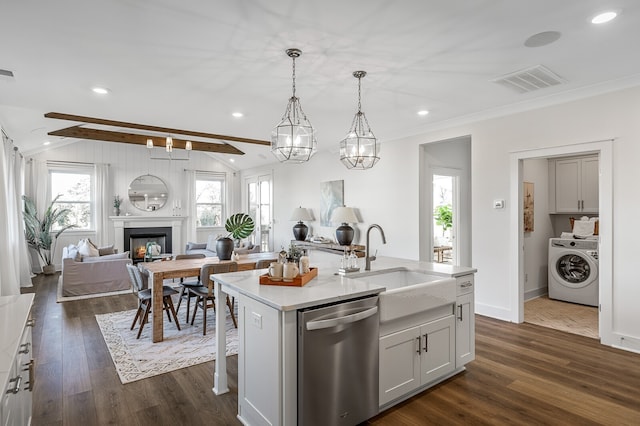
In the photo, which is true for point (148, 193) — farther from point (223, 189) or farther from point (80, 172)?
point (223, 189)

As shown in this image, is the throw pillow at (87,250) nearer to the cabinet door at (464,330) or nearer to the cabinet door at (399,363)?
the cabinet door at (399,363)

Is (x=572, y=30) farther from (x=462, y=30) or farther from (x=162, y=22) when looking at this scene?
(x=162, y=22)

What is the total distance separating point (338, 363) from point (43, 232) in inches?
315

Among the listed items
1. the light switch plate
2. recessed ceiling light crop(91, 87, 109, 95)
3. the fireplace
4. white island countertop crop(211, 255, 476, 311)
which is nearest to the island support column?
white island countertop crop(211, 255, 476, 311)

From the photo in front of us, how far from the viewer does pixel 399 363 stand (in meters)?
2.44

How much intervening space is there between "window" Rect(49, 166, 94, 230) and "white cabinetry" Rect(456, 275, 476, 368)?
8607 mm

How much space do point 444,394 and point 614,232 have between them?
2.49m

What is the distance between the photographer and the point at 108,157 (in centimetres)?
855

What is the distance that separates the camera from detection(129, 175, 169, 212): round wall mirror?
8.86 m

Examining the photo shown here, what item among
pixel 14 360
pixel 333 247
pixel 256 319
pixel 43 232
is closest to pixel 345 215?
pixel 333 247

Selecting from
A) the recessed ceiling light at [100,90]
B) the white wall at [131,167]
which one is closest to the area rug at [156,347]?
the recessed ceiling light at [100,90]

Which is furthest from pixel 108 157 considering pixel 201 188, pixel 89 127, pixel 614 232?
pixel 614 232

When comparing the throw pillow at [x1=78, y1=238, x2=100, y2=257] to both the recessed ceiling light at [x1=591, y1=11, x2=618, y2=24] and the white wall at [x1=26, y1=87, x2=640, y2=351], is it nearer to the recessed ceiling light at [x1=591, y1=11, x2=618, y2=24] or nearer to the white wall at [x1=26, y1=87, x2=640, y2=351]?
the white wall at [x1=26, y1=87, x2=640, y2=351]

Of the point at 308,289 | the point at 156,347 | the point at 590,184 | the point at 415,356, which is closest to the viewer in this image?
the point at 308,289
